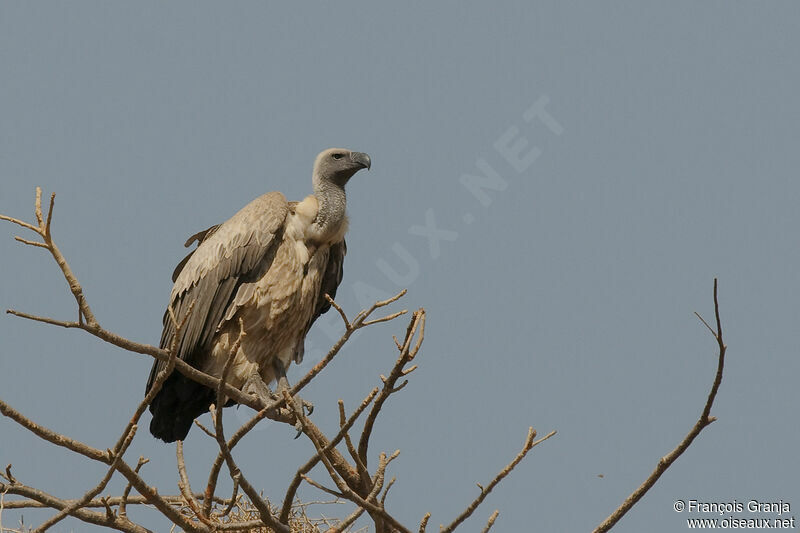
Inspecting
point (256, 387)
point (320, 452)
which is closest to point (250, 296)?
point (256, 387)

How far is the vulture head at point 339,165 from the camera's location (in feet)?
26.3

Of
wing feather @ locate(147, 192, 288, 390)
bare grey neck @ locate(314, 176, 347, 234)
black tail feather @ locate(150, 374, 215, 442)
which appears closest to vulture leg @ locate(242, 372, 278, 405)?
black tail feather @ locate(150, 374, 215, 442)

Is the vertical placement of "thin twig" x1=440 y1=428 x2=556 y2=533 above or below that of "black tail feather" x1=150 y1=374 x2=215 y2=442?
below

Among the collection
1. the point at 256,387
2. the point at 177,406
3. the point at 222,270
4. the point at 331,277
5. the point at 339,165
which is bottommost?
the point at 256,387

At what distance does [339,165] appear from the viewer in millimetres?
8109

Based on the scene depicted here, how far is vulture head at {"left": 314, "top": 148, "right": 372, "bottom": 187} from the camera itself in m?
8.02

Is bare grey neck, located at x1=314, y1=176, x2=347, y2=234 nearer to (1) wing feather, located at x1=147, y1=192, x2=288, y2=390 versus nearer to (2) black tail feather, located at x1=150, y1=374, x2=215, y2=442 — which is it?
(1) wing feather, located at x1=147, y1=192, x2=288, y2=390

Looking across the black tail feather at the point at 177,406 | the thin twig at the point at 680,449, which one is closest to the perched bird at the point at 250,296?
the black tail feather at the point at 177,406

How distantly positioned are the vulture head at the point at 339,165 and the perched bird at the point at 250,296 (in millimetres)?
323

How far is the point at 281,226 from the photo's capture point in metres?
7.57

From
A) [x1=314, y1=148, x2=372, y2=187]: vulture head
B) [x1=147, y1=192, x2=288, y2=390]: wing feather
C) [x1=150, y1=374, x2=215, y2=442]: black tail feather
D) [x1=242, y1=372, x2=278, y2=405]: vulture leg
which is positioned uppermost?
[x1=314, y1=148, x2=372, y2=187]: vulture head

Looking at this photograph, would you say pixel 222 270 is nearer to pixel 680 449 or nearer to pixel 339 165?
pixel 339 165

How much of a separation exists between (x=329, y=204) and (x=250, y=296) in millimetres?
994

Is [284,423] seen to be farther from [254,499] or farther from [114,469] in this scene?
[114,469]
